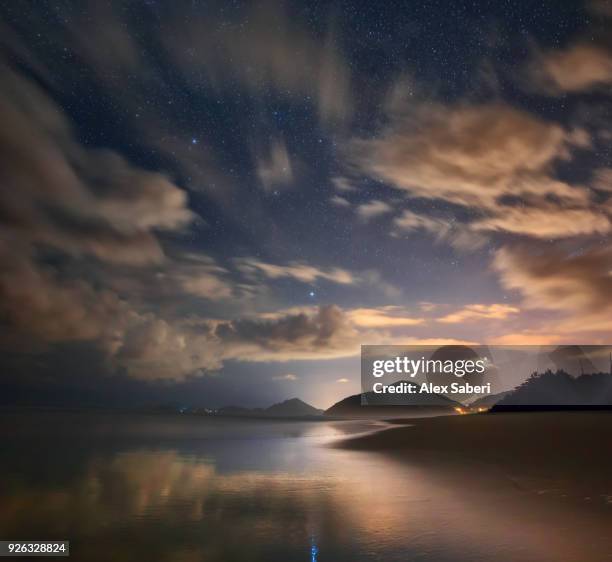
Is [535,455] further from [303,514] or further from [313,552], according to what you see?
[313,552]

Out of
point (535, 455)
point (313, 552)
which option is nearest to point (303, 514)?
point (313, 552)

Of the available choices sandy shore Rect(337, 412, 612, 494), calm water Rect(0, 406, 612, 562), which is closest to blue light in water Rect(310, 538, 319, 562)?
calm water Rect(0, 406, 612, 562)

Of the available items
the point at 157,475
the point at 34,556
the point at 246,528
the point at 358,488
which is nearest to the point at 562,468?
the point at 358,488

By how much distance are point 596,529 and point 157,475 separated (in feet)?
46.4

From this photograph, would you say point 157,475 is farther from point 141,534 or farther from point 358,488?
point 141,534

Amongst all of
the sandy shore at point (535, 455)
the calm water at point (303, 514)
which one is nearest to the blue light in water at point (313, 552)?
the calm water at point (303, 514)

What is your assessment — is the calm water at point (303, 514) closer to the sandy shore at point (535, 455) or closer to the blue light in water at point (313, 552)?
the blue light in water at point (313, 552)

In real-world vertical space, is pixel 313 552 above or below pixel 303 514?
above

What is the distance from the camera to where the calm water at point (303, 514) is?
8859 mm

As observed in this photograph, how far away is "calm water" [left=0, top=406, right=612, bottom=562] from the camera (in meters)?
8.86

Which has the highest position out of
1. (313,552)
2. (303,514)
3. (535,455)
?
(313,552)

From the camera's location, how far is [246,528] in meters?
10.6

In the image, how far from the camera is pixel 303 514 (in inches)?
464

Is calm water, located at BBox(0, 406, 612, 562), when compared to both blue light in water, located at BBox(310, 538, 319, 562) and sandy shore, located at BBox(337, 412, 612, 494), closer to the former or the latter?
blue light in water, located at BBox(310, 538, 319, 562)
